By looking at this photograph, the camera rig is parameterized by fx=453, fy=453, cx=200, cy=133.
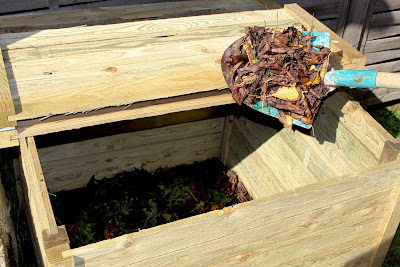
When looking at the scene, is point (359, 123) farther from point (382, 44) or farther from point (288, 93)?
point (382, 44)

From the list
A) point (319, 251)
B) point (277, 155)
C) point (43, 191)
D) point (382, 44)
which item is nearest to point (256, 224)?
point (319, 251)

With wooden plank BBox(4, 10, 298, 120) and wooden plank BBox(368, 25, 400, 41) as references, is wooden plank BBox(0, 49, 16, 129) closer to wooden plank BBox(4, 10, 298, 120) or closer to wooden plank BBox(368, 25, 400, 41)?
wooden plank BBox(4, 10, 298, 120)

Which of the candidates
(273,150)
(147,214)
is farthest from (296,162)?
(147,214)

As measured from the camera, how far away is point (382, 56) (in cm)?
595

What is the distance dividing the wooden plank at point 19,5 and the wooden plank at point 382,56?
398cm

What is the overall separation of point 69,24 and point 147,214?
6.19 ft

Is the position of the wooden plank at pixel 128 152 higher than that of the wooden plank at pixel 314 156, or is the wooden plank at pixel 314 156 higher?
the wooden plank at pixel 314 156

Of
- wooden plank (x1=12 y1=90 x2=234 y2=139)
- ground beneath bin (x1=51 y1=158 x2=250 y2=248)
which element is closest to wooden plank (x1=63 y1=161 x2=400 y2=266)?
wooden plank (x1=12 y1=90 x2=234 y2=139)

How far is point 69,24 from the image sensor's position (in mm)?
3779

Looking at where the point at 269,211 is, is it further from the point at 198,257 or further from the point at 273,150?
the point at 273,150

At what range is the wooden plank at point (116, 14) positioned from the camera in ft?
12.3

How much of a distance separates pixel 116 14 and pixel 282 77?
1.76 metres

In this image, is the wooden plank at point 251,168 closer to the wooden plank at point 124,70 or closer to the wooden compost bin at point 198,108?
the wooden compost bin at point 198,108

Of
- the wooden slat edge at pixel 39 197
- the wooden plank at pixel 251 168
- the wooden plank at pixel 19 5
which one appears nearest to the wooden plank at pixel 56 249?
the wooden slat edge at pixel 39 197
